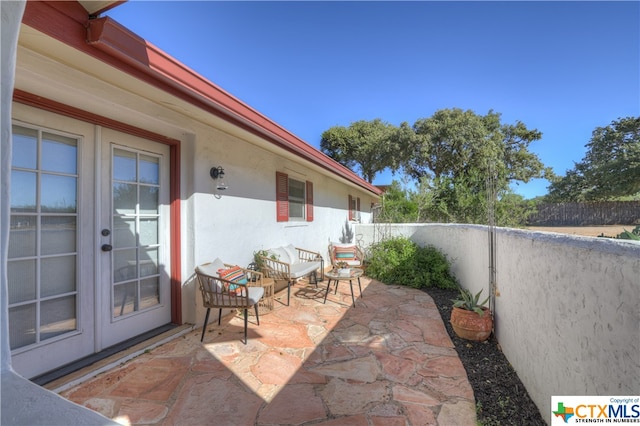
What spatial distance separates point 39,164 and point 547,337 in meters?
4.23

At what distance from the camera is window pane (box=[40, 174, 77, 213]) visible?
7.75 ft

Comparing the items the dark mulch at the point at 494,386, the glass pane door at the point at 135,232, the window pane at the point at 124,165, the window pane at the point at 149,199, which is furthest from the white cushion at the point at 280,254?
the dark mulch at the point at 494,386

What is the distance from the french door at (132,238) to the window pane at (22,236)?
1.62 ft

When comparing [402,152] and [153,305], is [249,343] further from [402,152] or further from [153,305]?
[402,152]

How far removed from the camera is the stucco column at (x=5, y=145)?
789mm

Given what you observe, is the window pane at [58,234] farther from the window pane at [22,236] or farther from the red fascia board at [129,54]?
the red fascia board at [129,54]

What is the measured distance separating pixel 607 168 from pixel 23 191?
968 inches

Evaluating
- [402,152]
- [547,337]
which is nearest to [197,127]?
[547,337]

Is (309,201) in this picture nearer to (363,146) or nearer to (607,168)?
(363,146)

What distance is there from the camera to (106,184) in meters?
2.79

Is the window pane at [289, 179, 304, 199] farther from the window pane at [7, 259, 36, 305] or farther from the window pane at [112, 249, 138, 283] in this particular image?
the window pane at [7, 259, 36, 305]

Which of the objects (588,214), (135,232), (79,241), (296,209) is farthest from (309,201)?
(588,214)

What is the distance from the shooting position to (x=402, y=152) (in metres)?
16.0

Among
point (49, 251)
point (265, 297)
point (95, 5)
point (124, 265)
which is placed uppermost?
point (95, 5)
